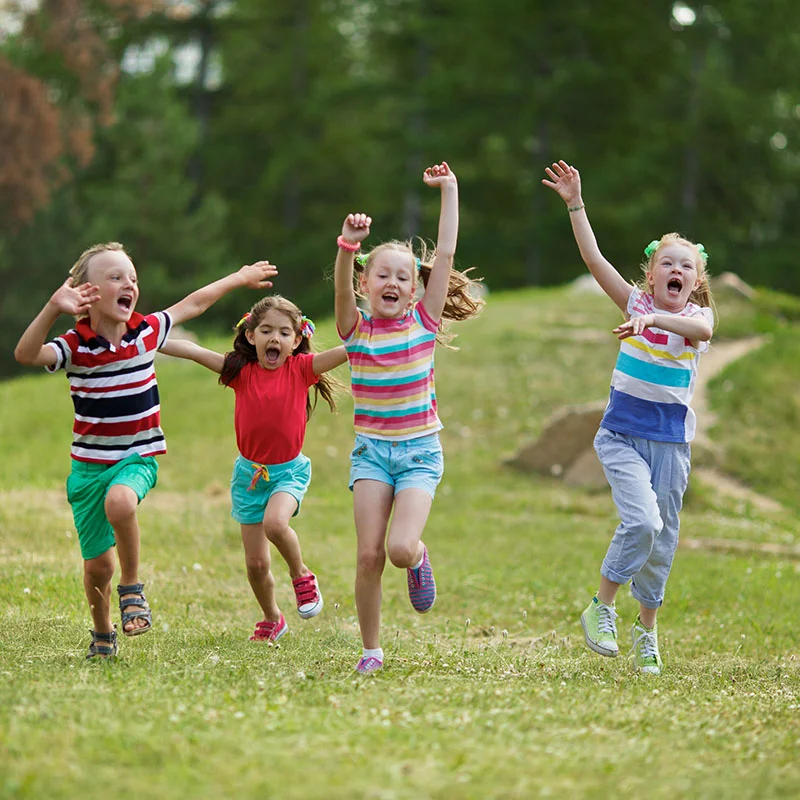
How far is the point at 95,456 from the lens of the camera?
6293 millimetres

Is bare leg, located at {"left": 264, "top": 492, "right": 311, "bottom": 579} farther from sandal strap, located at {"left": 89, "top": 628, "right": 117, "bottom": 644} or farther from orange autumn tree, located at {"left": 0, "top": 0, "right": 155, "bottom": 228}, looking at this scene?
orange autumn tree, located at {"left": 0, "top": 0, "right": 155, "bottom": 228}

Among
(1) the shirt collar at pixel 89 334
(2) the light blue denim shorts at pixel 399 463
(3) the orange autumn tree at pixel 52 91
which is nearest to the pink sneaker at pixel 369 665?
(2) the light blue denim shorts at pixel 399 463

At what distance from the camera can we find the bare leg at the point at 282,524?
6.81m

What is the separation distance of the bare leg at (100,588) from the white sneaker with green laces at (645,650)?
9.83ft

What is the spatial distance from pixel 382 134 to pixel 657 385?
101ft

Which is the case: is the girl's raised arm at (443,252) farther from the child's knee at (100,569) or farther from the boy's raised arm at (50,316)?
the child's knee at (100,569)

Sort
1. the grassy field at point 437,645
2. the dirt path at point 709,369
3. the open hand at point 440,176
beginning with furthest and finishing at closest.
Answer: the dirt path at point 709,369 < the open hand at point 440,176 < the grassy field at point 437,645

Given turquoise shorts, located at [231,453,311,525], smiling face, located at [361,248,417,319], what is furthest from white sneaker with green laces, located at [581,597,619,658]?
smiling face, located at [361,248,417,319]

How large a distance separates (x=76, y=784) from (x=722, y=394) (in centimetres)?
1360

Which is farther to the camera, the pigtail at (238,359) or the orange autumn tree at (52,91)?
the orange autumn tree at (52,91)

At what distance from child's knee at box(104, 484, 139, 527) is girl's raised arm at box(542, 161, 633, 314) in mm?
2892

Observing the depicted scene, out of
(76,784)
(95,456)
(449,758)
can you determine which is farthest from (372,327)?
(76,784)

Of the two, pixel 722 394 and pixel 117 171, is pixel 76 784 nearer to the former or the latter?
pixel 722 394

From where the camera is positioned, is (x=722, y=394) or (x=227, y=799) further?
(x=722, y=394)
